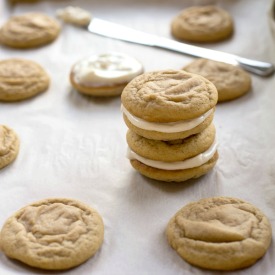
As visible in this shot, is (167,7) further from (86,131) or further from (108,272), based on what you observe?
(108,272)

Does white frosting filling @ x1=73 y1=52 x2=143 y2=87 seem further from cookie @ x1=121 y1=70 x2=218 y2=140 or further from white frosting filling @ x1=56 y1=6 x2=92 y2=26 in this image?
cookie @ x1=121 y1=70 x2=218 y2=140

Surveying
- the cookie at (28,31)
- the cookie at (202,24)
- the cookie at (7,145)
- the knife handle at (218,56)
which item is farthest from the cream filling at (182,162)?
the cookie at (28,31)

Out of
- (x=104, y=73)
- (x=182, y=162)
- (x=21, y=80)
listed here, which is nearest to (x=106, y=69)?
(x=104, y=73)

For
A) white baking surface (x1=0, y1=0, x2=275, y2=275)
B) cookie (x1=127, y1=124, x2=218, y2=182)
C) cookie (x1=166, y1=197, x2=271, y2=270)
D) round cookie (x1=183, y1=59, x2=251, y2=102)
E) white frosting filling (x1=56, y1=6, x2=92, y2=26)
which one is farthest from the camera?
white frosting filling (x1=56, y1=6, x2=92, y2=26)

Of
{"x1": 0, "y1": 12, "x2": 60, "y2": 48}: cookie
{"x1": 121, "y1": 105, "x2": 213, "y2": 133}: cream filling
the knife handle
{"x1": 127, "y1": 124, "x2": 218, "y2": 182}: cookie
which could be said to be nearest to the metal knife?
the knife handle

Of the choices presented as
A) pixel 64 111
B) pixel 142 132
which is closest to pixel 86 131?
pixel 64 111

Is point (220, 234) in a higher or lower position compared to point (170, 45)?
higher

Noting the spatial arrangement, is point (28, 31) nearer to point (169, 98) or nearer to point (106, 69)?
point (106, 69)
